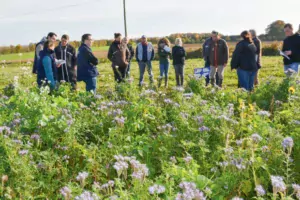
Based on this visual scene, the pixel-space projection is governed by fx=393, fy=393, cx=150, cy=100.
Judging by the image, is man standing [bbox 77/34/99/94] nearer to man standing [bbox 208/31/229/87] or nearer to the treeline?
man standing [bbox 208/31/229/87]

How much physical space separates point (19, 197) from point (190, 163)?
146 centimetres

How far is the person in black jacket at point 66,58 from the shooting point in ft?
26.6

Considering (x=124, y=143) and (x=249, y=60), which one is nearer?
(x=124, y=143)

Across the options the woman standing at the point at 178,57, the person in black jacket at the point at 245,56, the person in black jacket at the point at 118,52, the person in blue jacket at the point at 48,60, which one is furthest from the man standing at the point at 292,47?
the person in blue jacket at the point at 48,60

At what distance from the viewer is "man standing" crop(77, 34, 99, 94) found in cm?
798

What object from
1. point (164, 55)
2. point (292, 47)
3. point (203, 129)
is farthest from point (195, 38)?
point (203, 129)

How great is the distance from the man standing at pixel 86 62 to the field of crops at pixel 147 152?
2.19 meters

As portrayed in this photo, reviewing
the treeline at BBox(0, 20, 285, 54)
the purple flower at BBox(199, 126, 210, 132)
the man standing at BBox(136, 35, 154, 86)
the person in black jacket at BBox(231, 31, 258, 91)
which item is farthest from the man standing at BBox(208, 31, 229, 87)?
the treeline at BBox(0, 20, 285, 54)

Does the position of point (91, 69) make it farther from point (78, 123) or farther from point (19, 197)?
point (19, 197)

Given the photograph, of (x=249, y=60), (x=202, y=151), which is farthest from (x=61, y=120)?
(x=249, y=60)

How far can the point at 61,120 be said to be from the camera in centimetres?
434

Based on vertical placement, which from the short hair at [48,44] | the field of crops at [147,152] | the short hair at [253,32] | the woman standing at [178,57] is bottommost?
the field of crops at [147,152]

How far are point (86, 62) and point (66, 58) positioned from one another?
1.44 feet

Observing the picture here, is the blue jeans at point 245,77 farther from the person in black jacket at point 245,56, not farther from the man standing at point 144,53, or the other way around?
the man standing at point 144,53
